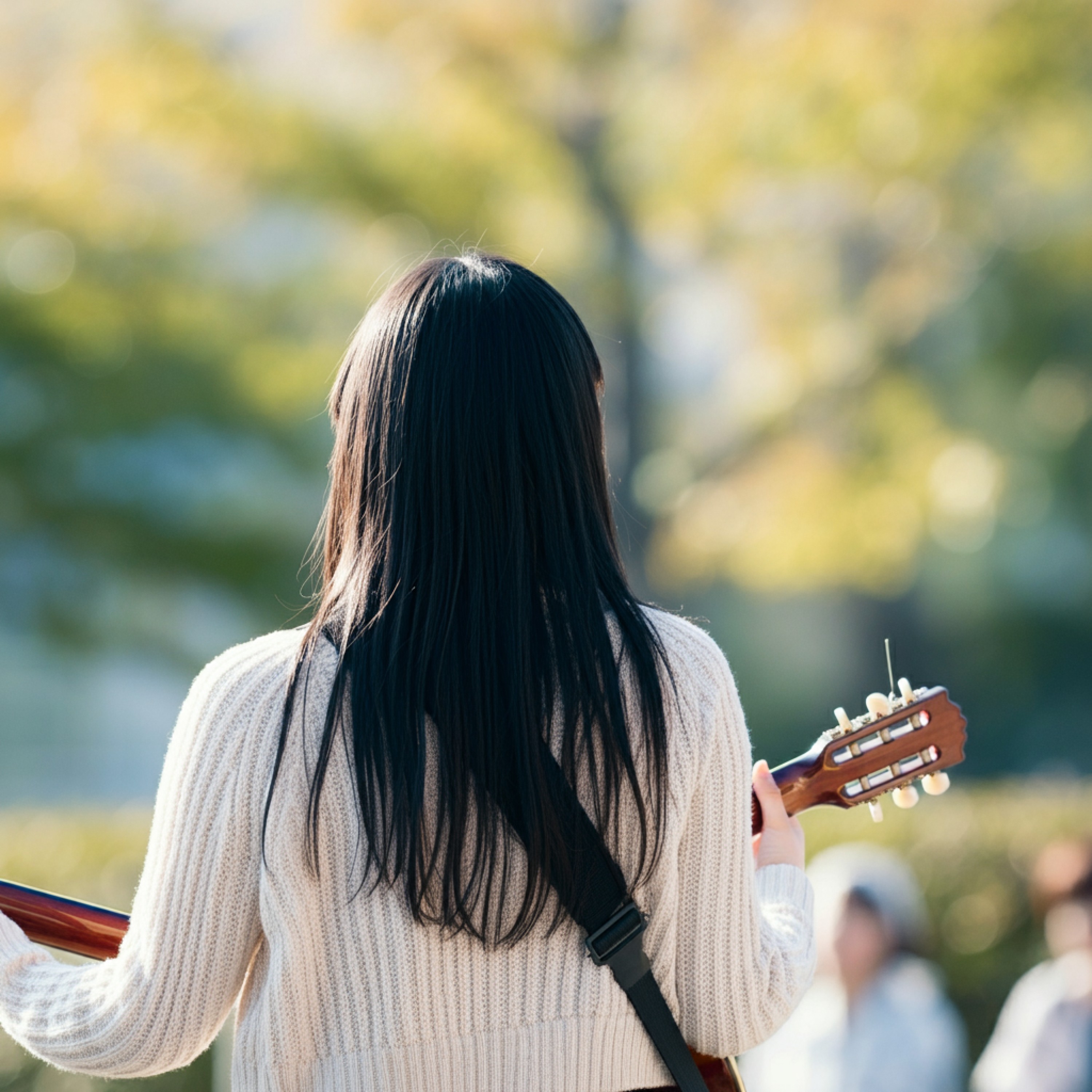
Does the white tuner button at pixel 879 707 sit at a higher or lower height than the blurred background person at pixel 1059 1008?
higher

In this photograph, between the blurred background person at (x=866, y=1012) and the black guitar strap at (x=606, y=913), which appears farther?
the blurred background person at (x=866, y=1012)

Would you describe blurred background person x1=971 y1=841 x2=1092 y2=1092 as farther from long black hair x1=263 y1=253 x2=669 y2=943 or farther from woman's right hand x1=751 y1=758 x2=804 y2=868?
long black hair x1=263 y1=253 x2=669 y2=943

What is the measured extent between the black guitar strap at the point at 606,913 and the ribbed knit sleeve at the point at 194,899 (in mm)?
262

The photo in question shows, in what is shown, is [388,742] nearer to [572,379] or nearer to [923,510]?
[572,379]

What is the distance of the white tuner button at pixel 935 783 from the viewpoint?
160cm

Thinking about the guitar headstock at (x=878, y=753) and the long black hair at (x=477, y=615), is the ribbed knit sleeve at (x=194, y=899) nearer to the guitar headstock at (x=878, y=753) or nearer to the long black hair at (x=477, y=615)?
the long black hair at (x=477, y=615)

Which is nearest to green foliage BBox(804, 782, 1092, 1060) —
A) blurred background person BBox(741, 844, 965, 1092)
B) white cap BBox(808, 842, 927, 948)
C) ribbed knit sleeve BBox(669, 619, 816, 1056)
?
white cap BBox(808, 842, 927, 948)

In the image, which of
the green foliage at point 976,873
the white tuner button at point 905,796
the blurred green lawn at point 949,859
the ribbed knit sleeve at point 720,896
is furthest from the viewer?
the green foliage at point 976,873

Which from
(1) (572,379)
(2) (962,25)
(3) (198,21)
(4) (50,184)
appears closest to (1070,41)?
(2) (962,25)

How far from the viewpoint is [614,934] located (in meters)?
1.25

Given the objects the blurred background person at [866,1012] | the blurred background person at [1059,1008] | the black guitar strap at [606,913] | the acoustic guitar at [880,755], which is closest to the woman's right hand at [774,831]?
the acoustic guitar at [880,755]

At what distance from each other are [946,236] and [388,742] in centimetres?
668

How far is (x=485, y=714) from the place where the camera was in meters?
1.20

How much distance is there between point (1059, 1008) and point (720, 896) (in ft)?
7.54
